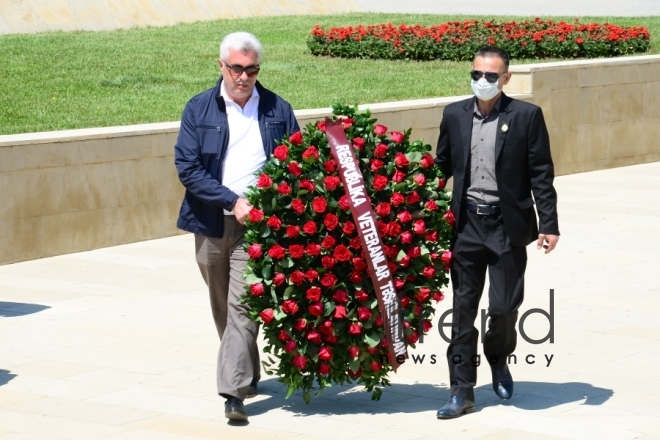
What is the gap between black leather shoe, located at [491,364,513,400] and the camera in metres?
6.92

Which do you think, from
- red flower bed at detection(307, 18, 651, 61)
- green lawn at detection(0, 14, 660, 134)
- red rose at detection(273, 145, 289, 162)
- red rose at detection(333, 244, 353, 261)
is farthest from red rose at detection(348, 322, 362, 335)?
red flower bed at detection(307, 18, 651, 61)

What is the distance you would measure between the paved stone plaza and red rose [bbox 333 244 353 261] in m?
0.83

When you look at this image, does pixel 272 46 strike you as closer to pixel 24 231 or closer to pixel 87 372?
pixel 24 231

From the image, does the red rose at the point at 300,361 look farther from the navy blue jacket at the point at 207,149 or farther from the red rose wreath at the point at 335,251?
the navy blue jacket at the point at 207,149

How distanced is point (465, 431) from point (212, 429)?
1225 mm

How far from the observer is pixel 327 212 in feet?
21.4

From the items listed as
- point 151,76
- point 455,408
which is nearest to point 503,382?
point 455,408

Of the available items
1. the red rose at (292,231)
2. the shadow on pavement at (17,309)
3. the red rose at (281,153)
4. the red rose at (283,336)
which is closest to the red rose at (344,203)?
the red rose at (292,231)

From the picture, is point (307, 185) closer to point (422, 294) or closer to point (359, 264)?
point (359, 264)

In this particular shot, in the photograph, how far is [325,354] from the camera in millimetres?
6543

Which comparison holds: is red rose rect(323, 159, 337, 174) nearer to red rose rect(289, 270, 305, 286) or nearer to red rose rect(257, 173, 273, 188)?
red rose rect(257, 173, 273, 188)

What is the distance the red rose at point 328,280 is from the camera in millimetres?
6477

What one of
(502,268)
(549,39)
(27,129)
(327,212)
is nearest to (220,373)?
(327,212)

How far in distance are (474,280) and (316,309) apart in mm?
842
